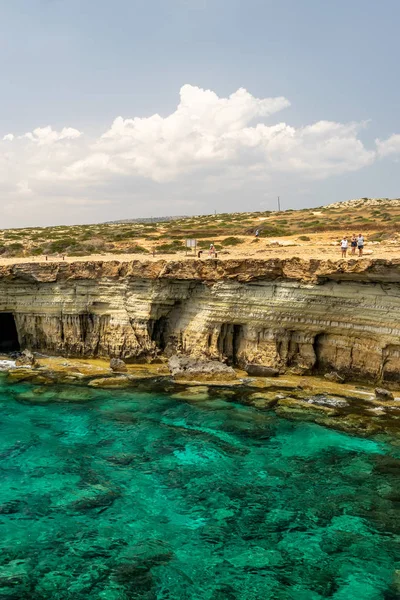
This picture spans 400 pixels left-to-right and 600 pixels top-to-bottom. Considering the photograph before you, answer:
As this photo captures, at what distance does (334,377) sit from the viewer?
2406 centimetres

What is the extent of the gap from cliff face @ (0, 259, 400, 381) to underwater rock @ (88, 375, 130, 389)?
3283 mm

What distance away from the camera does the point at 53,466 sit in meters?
16.8

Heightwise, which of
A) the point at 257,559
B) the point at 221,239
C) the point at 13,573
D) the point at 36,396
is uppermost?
the point at 221,239

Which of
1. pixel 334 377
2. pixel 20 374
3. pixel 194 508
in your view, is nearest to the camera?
pixel 194 508

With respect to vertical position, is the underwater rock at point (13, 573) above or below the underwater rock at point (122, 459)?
below

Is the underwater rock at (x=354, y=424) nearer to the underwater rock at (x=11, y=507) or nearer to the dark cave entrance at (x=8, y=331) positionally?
the underwater rock at (x=11, y=507)

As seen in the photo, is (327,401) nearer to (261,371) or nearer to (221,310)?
(261,371)

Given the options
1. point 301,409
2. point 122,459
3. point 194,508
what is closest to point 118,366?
point 122,459

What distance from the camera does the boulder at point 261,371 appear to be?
2514 centimetres

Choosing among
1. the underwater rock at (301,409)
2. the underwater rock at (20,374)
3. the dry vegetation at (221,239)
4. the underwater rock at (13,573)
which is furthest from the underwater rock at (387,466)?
the dry vegetation at (221,239)

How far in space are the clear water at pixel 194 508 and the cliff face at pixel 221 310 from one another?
566cm

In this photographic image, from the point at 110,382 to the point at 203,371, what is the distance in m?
4.87

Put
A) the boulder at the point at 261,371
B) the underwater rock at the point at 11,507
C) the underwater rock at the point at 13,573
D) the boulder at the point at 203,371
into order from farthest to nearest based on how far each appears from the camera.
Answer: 1. the boulder at the point at 261,371
2. the boulder at the point at 203,371
3. the underwater rock at the point at 11,507
4. the underwater rock at the point at 13,573

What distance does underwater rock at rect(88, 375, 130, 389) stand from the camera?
966 inches
